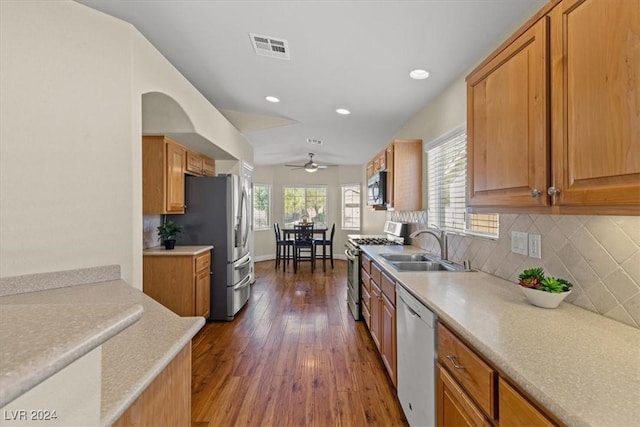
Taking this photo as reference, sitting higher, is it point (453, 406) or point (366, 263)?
point (366, 263)

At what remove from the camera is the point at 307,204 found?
817cm

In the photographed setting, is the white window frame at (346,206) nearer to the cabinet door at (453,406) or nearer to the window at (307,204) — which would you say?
the window at (307,204)

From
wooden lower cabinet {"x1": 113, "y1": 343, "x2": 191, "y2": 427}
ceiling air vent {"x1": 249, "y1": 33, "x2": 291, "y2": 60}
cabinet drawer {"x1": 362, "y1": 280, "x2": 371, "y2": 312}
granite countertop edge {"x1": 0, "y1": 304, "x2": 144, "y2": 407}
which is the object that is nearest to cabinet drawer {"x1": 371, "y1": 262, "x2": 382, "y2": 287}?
cabinet drawer {"x1": 362, "y1": 280, "x2": 371, "y2": 312}

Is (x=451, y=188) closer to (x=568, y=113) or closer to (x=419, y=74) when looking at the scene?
(x=419, y=74)

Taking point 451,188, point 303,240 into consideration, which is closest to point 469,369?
point 451,188

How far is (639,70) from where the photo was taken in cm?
79

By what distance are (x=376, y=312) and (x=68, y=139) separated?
8.16ft

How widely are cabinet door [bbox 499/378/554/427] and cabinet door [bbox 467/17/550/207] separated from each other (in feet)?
2.18

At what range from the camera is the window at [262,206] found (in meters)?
7.77

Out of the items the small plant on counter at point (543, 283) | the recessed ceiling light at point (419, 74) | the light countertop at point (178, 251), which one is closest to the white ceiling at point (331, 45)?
the recessed ceiling light at point (419, 74)

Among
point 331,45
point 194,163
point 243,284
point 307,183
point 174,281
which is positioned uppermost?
point 331,45

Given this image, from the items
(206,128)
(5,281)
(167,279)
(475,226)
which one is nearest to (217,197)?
(206,128)

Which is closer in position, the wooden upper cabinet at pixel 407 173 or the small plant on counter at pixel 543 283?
the small plant on counter at pixel 543 283

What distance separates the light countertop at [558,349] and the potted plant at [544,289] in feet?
0.12
